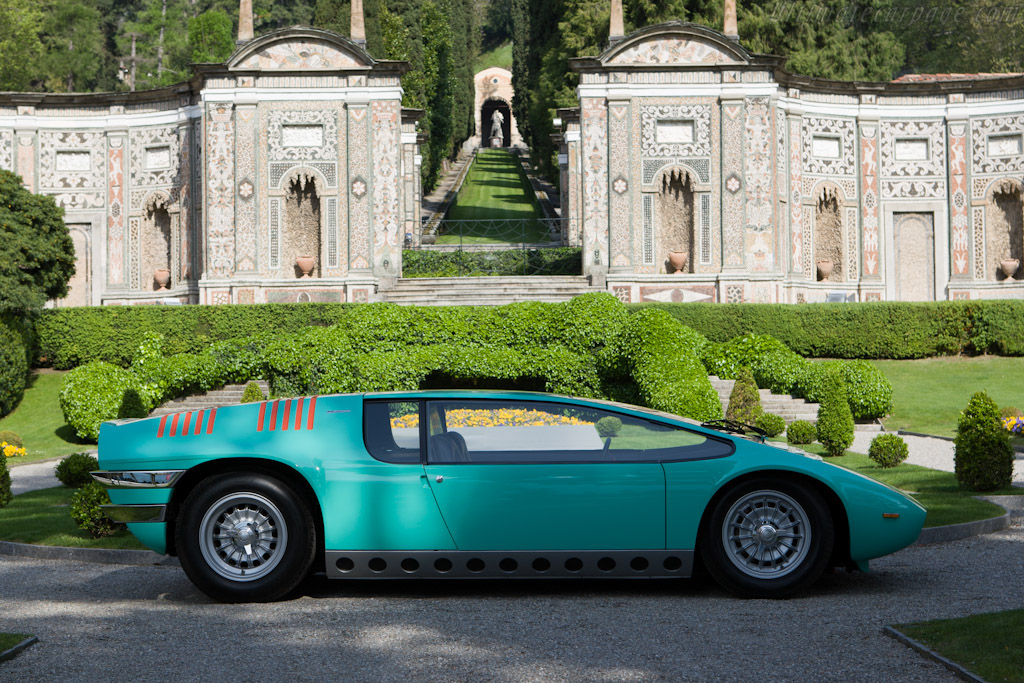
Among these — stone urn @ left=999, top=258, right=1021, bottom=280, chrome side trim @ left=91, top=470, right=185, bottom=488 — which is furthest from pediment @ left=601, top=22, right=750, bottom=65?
chrome side trim @ left=91, top=470, right=185, bottom=488

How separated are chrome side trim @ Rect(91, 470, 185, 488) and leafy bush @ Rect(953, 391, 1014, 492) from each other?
8.03m

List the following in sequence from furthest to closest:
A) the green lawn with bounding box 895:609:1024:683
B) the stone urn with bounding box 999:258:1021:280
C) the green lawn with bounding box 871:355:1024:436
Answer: the stone urn with bounding box 999:258:1021:280, the green lawn with bounding box 871:355:1024:436, the green lawn with bounding box 895:609:1024:683

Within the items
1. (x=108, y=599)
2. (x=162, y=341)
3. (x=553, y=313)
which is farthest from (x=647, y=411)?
(x=162, y=341)

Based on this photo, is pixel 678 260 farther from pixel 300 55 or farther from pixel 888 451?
pixel 888 451

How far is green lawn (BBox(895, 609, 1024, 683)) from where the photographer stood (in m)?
4.47

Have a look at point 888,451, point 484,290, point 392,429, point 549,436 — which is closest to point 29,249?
point 484,290

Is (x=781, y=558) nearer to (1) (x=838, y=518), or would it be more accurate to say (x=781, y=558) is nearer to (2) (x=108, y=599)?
(1) (x=838, y=518)

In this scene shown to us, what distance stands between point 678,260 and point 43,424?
1724 centimetres

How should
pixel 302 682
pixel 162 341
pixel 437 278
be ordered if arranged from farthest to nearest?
1. pixel 437 278
2. pixel 162 341
3. pixel 302 682

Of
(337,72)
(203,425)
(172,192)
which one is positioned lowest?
(203,425)

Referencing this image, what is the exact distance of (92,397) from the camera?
64.7 feet

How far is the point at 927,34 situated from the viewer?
180ft

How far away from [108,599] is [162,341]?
1726cm

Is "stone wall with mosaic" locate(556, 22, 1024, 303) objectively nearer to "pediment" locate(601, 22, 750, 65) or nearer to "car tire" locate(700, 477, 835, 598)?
"pediment" locate(601, 22, 750, 65)
